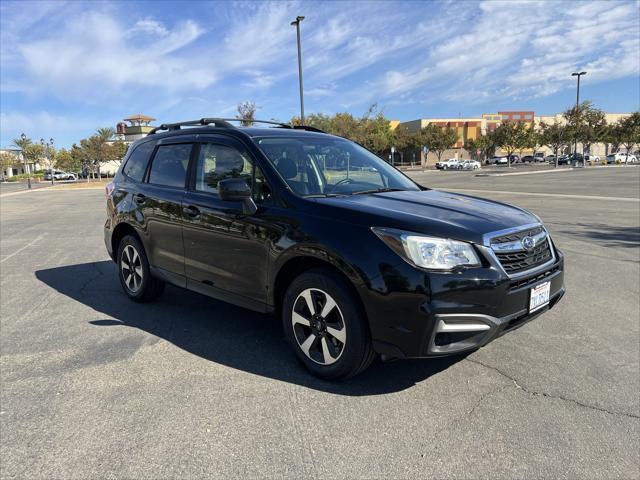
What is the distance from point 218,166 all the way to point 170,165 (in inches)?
34.1

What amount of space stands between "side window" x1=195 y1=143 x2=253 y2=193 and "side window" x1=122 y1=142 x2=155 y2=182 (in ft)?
3.88

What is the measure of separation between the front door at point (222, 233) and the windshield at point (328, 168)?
25 centimetres

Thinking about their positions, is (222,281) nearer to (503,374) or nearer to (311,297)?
(311,297)

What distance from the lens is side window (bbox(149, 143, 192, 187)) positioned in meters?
4.55

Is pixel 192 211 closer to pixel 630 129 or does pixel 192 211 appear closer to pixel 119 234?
pixel 119 234

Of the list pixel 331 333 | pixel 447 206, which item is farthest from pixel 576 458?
pixel 447 206

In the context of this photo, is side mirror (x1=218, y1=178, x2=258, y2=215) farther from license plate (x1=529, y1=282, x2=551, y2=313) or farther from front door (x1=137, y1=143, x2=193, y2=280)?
license plate (x1=529, y1=282, x2=551, y2=313)

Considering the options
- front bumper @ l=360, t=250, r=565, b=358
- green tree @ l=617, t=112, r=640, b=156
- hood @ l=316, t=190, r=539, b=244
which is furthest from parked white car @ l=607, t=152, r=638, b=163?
front bumper @ l=360, t=250, r=565, b=358

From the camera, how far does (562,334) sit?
4277mm

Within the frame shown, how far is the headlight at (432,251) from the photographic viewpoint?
9.42 ft

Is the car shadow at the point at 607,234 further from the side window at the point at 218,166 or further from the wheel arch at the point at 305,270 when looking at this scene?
the side window at the point at 218,166

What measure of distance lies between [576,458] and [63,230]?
1217 cm

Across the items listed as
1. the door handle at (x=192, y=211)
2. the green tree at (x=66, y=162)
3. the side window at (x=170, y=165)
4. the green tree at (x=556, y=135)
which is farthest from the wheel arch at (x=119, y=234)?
the green tree at (x=66, y=162)

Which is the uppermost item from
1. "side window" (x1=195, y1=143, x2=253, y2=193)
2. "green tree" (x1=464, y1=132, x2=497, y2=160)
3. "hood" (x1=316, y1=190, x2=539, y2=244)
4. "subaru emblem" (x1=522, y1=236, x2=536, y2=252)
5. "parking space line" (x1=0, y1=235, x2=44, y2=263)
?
"green tree" (x1=464, y1=132, x2=497, y2=160)
